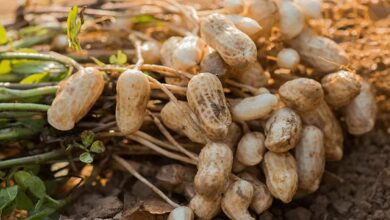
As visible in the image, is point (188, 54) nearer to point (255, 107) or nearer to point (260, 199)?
point (255, 107)

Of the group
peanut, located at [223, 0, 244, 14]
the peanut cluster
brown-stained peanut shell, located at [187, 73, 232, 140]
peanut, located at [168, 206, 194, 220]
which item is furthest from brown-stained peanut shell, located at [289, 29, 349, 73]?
peanut, located at [168, 206, 194, 220]

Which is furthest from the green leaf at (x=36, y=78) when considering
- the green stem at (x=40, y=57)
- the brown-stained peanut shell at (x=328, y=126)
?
the brown-stained peanut shell at (x=328, y=126)

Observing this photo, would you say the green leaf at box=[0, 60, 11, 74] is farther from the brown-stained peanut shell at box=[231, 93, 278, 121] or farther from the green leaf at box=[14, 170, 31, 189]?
the brown-stained peanut shell at box=[231, 93, 278, 121]

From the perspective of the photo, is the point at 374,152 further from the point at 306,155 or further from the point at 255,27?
the point at 255,27

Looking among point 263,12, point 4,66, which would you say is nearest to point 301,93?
point 263,12

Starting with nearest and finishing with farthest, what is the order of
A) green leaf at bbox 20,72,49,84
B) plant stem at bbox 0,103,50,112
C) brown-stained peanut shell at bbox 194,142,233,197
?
1. brown-stained peanut shell at bbox 194,142,233,197
2. plant stem at bbox 0,103,50,112
3. green leaf at bbox 20,72,49,84

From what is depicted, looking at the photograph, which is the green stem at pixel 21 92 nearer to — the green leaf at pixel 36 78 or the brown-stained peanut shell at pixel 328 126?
the green leaf at pixel 36 78

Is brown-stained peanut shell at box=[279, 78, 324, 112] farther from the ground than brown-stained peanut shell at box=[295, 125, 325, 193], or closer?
farther from the ground
